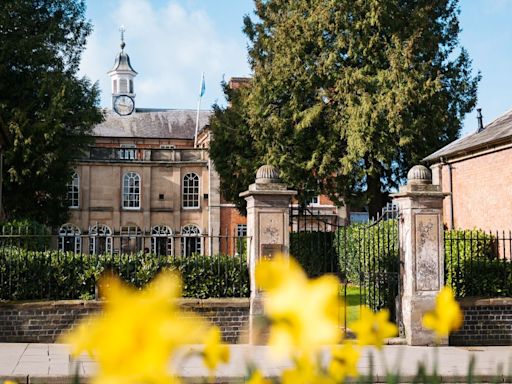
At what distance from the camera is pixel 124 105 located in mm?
65188

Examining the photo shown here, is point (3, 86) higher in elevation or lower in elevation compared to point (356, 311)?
higher

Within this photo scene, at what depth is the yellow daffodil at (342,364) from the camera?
161 centimetres

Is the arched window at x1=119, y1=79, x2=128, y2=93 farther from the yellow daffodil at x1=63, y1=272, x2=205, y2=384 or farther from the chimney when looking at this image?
the yellow daffodil at x1=63, y1=272, x2=205, y2=384

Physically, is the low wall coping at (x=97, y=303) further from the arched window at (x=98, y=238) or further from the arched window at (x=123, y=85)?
the arched window at (x=123, y=85)

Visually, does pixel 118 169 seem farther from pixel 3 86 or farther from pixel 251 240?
pixel 251 240

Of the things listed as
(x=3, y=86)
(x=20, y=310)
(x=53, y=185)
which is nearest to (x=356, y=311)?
(x=20, y=310)

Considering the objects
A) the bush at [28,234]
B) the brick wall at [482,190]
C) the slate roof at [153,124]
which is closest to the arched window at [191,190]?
the slate roof at [153,124]

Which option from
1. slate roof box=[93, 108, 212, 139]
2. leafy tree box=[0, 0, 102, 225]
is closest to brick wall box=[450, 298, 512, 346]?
leafy tree box=[0, 0, 102, 225]

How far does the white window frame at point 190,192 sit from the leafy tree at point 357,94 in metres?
19.2

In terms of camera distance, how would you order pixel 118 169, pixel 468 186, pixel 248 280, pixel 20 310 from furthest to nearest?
1. pixel 118 169
2. pixel 468 186
3. pixel 248 280
4. pixel 20 310

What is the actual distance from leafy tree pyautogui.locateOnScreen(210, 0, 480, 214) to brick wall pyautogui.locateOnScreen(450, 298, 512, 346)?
1455 cm

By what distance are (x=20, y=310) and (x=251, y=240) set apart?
409 cm

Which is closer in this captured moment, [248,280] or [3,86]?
[248,280]

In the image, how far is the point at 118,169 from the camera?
48781 millimetres
